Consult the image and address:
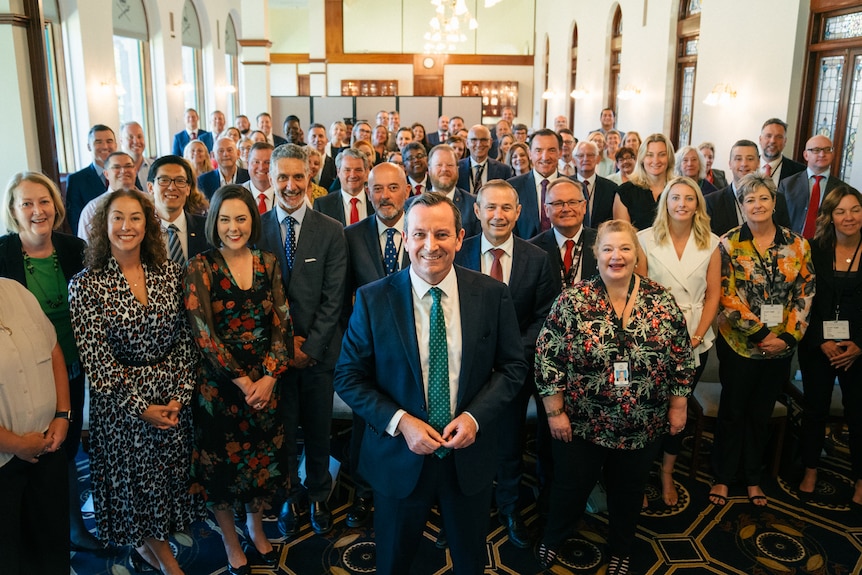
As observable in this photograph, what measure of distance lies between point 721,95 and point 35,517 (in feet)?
31.3

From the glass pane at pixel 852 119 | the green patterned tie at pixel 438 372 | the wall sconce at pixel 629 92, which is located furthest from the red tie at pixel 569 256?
the wall sconce at pixel 629 92

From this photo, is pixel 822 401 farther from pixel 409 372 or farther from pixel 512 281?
pixel 409 372

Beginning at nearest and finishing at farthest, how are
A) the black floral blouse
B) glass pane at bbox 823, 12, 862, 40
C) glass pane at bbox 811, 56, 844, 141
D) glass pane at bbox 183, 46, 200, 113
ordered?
the black floral blouse < glass pane at bbox 823, 12, 862, 40 < glass pane at bbox 811, 56, 844, 141 < glass pane at bbox 183, 46, 200, 113

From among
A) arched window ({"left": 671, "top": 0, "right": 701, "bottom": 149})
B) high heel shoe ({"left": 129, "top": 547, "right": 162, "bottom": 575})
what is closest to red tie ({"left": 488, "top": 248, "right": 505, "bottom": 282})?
high heel shoe ({"left": 129, "top": 547, "right": 162, "bottom": 575})

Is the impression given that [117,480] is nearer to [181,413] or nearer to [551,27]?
[181,413]

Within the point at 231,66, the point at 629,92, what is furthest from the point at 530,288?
the point at 231,66

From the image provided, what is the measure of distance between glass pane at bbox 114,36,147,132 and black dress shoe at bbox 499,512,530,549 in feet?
37.0

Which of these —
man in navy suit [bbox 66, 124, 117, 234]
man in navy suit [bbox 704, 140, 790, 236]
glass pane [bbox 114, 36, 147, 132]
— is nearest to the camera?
man in navy suit [bbox 704, 140, 790, 236]

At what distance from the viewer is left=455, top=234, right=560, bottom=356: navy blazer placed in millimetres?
3338

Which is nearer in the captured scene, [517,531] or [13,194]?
[13,194]

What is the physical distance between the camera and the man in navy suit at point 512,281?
11.0 feet

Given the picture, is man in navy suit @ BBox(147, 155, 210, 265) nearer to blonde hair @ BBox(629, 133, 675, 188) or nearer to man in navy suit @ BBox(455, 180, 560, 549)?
man in navy suit @ BBox(455, 180, 560, 549)

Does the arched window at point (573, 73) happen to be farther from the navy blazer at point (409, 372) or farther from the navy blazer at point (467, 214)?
the navy blazer at point (409, 372)

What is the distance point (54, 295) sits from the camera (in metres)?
3.11
